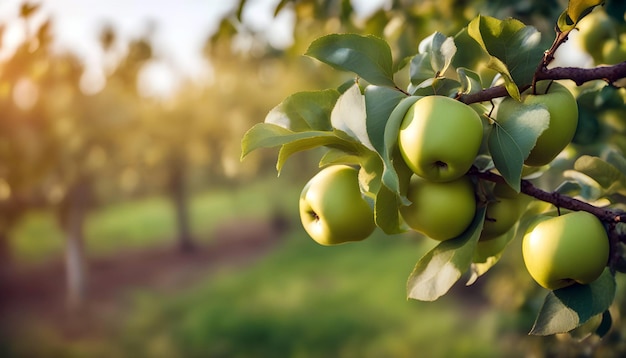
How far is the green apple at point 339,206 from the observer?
63cm

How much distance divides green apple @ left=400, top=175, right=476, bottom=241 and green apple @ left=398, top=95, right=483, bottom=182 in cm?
3

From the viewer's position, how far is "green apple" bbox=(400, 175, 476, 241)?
1.94ft

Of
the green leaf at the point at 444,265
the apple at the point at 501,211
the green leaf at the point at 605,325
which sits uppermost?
the green leaf at the point at 444,265

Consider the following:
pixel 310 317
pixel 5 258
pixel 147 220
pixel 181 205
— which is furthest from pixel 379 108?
pixel 147 220

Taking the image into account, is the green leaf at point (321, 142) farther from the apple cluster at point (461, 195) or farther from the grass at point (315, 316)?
the grass at point (315, 316)

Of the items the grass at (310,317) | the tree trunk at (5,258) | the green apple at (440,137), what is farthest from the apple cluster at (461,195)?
the tree trunk at (5,258)

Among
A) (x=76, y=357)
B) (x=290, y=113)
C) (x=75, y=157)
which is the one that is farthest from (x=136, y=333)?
(x=290, y=113)

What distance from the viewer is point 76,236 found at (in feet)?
23.1

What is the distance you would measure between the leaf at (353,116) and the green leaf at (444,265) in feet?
0.47

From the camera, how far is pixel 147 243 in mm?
9758

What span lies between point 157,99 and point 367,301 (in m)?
4.29

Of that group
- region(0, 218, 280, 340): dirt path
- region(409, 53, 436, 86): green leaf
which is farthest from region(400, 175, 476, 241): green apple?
region(0, 218, 280, 340): dirt path

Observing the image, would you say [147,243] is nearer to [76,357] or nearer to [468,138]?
[76,357]

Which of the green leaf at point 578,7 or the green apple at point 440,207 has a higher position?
the green leaf at point 578,7
